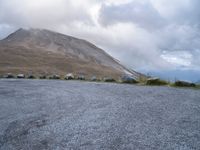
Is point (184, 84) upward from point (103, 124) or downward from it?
upward

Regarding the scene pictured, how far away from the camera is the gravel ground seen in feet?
34.9

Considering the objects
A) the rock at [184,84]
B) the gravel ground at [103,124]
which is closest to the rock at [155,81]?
the rock at [184,84]

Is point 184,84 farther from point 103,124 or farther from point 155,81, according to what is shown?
point 103,124

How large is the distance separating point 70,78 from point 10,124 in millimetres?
28956

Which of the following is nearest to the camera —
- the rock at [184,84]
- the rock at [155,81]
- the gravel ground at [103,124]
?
the gravel ground at [103,124]

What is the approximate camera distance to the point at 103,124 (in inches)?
514

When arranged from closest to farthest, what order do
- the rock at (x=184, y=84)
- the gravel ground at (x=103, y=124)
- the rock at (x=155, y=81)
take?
the gravel ground at (x=103, y=124) < the rock at (x=184, y=84) < the rock at (x=155, y=81)

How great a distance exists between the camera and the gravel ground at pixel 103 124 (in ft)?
34.9

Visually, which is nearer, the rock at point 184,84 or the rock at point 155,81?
the rock at point 184,84

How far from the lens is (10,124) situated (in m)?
14.3

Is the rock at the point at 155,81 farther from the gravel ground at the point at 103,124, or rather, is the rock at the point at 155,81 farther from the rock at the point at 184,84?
the gravel ground at the point at 103,124

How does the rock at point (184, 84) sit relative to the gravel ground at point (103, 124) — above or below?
above

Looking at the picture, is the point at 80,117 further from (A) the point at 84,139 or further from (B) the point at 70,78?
(B) the point at 70,78

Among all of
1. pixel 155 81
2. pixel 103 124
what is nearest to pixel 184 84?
pixel 155 81
